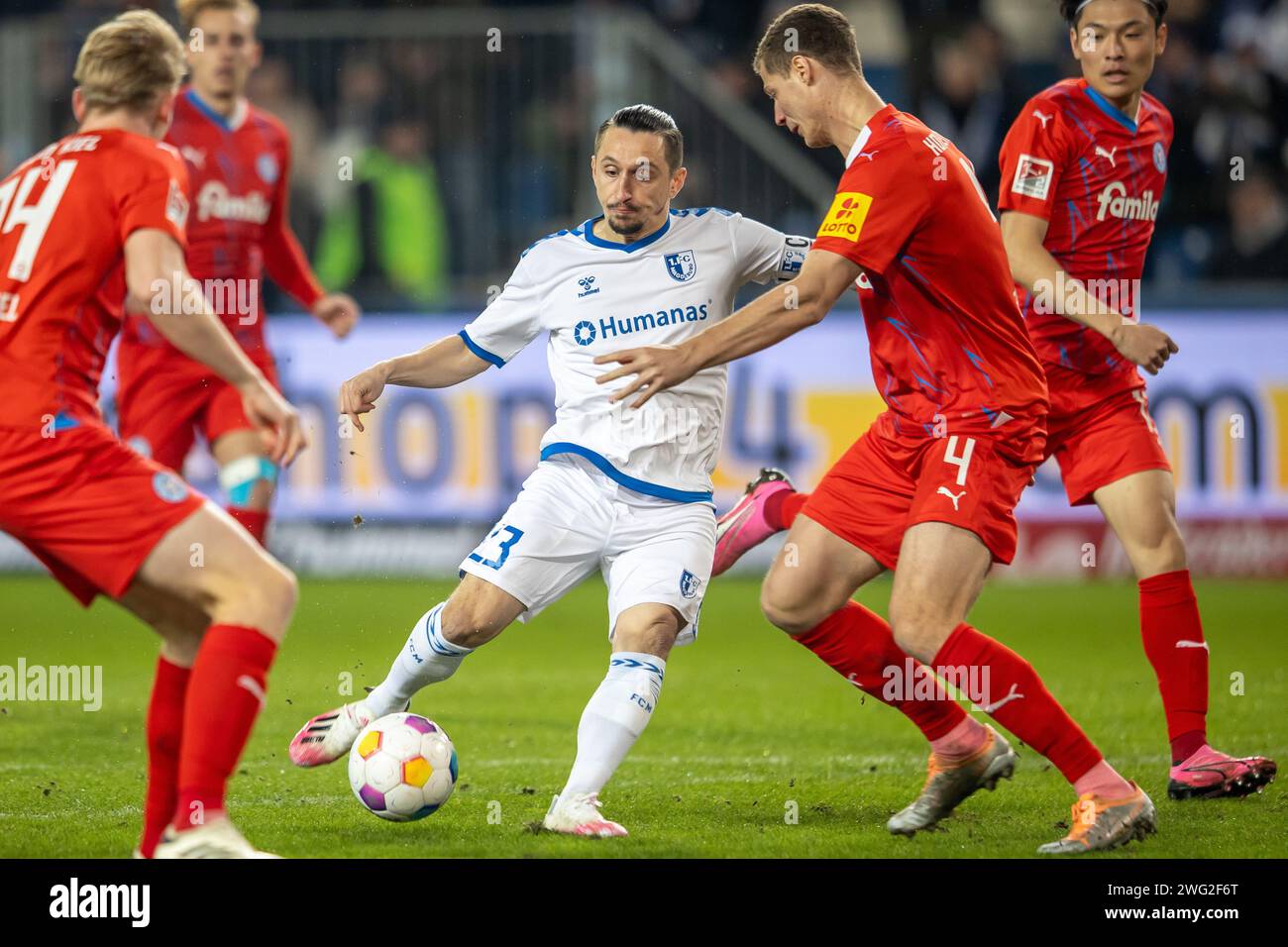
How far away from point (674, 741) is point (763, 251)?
2117 millimetres

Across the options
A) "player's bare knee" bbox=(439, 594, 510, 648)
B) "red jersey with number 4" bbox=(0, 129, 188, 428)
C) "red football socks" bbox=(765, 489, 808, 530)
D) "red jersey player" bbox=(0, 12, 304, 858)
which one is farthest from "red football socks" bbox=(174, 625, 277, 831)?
"red football socks" bbox=(765, 489, 808, 530)

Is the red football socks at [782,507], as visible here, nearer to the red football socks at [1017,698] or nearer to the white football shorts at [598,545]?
the white football shorts at [598,545]

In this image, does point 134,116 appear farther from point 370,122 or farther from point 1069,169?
point 370,122

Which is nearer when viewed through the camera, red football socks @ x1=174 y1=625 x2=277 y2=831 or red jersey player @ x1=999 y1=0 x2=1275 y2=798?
red football socks @ x1=174 y1=625 x2=277 y2=831

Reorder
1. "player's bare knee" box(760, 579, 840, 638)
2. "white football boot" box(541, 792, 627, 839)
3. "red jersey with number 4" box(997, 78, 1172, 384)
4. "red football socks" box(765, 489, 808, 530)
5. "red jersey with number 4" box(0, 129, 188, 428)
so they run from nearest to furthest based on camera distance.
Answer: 1. "red jersey with number 4" box(0, 129, 188, 428)
2. "white football boot" box(541, 792, 627, 839)
3. "player's bare knee" box(760, 579, 840, 638)
4. "red jersey with number 4" box(997, 78, 1172, 384)
5. "red football socks" box(765, 489, 808, 530)

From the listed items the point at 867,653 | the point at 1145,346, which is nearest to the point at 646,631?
the point at 867,653

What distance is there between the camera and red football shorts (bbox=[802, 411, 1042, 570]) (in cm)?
475

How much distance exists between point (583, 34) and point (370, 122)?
172 centimetres

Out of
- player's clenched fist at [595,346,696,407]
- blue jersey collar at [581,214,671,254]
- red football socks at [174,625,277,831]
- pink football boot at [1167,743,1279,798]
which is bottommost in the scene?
pink football boot at [1167,743,1279,798]

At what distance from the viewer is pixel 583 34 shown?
12.5 m

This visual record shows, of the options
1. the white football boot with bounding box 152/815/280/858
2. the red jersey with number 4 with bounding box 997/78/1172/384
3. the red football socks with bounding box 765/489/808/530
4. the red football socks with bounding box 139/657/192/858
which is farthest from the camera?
the red football socks with bounding box 765/489/808/530

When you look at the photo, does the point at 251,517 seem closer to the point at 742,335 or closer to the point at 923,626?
the point at 742,335

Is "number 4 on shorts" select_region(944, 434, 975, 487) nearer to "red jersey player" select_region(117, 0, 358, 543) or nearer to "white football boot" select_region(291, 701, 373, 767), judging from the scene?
"white football boot" select_region(291, 701, 373, 767)

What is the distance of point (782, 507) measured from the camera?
6129 mm
